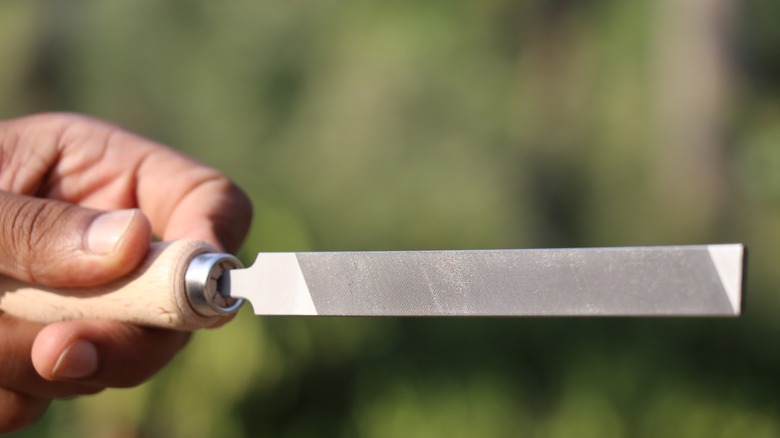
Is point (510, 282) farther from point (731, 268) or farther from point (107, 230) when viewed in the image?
point (107, 230)

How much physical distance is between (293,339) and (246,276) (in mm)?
1783

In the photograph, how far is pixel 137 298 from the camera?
1086 millimetres

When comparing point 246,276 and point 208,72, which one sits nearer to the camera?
point 246,276

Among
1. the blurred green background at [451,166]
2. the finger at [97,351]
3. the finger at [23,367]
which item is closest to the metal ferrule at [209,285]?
the finger at [97,351]

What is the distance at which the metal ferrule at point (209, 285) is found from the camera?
39.8 inches

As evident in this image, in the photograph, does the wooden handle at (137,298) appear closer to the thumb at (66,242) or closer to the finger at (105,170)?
the thumb at (66,242)

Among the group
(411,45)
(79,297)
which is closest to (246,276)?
(79,297)

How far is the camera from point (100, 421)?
2.73 m

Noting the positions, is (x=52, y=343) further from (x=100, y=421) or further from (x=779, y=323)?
(x=779, y=323)

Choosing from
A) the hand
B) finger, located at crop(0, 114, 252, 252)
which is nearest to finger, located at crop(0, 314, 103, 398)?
the hand

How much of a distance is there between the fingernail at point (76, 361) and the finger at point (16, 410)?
0.25 m

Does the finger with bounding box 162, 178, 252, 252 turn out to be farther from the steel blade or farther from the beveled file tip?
the beveled file tip

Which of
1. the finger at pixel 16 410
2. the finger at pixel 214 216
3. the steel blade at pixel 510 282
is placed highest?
the steel blade at pixel 510 282

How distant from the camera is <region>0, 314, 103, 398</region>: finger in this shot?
1.25m
